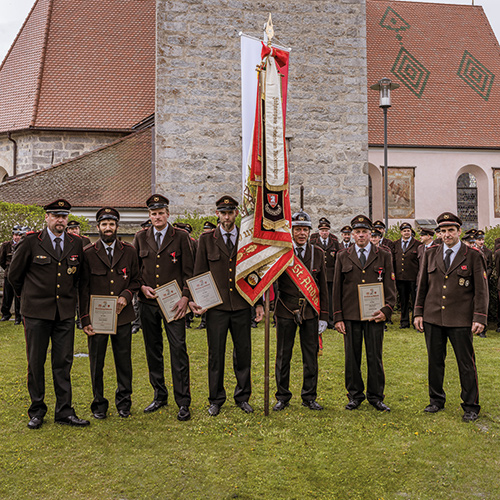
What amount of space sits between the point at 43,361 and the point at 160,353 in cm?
119

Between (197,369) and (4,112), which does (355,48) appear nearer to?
(197,369)

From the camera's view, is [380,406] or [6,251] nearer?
[380,406]

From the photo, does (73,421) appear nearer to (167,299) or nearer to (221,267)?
(167,299)

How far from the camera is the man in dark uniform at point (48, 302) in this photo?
5281mm

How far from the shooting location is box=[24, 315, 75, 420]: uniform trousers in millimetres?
5293

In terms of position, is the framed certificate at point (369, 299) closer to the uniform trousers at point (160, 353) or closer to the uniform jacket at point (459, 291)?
the uniform jacket at point (459, 291)

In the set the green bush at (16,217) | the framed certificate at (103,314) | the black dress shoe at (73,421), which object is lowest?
the black dress shoe at (73,421)

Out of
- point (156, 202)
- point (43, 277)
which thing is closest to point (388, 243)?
point (156, 202)

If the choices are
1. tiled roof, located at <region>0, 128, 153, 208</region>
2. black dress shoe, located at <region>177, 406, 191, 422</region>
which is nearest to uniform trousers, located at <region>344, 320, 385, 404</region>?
black dress shoe, located at <region>177, 406, 191, 422</region>

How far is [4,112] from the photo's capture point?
21.0 metres

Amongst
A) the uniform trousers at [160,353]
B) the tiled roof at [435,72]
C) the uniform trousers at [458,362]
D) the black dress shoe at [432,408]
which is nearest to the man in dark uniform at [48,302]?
the uniform trousers at [160,353]

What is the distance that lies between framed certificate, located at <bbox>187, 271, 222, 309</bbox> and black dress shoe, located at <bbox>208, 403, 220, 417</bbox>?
1.03 meters

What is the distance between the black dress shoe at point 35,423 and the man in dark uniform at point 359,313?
310 cm

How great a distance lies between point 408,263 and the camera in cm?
1152
